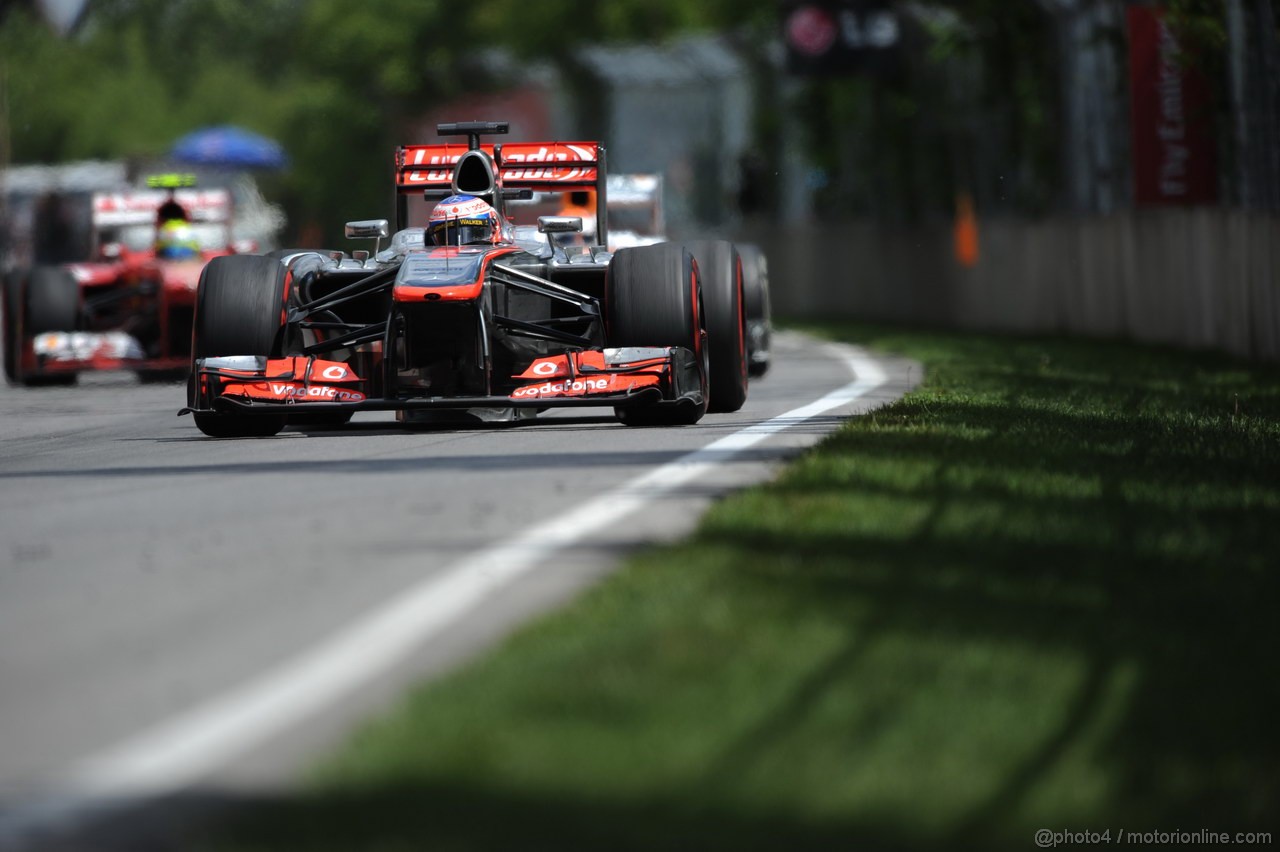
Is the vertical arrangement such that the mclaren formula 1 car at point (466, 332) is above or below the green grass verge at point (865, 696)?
above

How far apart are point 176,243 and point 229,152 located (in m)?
33.0

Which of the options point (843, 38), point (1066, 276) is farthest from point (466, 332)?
point (843, 38)

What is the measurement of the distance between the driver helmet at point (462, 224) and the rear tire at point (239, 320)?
94 cm

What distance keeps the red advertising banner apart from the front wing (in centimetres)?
1101

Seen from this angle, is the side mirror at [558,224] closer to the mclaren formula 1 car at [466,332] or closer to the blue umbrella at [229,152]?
the mclaren formula 1 car at [466,332]

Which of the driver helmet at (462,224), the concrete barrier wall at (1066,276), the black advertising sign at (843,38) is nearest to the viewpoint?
the driver helmet at (462,224)

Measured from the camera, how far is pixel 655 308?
12250mm

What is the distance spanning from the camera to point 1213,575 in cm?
664

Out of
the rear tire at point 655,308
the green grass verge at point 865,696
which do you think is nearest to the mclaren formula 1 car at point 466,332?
the rear tire at point 655,308

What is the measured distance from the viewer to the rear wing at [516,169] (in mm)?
14797

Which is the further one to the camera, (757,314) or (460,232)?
(757,314)

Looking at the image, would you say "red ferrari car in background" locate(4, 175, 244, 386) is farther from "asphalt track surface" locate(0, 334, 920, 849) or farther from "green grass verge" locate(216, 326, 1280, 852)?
"green grass verge" locate(216, 326, 1280, 852)

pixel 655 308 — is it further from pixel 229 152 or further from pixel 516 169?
pixel 229 152

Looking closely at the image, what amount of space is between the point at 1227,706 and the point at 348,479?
16.1 ft
